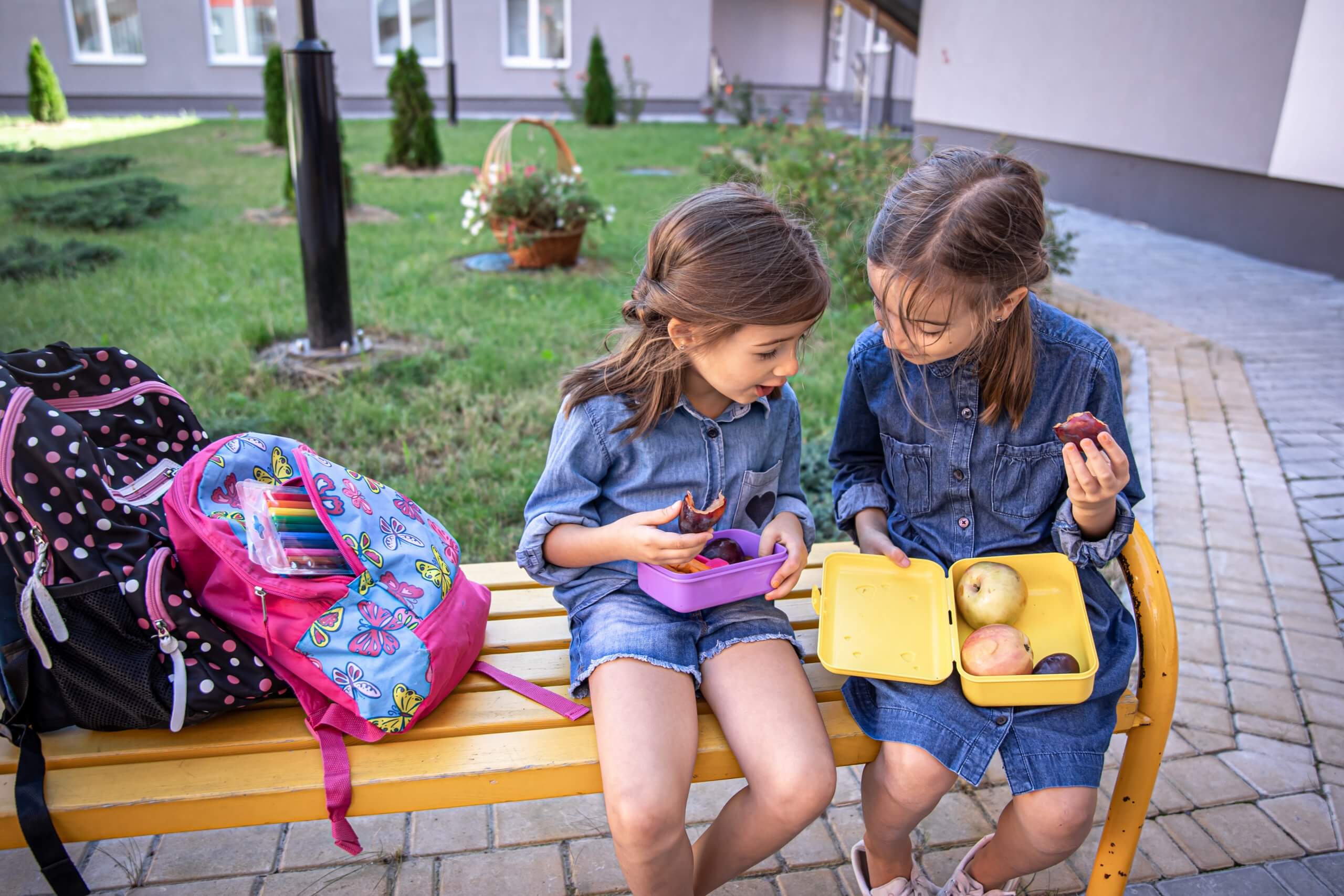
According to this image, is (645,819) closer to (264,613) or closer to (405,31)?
(264,613)

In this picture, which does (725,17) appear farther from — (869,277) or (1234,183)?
(869,277)

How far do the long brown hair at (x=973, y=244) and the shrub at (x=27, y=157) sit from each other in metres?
10.8

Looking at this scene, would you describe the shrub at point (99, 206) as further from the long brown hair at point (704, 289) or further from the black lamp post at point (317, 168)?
the long brown hair at point (704, 289)

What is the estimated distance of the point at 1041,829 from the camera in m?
1.69

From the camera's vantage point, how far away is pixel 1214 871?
206cm

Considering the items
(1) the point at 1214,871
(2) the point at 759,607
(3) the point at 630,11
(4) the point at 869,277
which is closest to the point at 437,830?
(2) the point at 759,607

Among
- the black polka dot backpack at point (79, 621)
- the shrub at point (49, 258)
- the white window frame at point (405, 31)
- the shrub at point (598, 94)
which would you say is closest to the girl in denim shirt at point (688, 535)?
the black polka dot backpack at point (79, 621)

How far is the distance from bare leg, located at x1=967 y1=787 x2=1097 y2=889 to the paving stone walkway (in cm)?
34

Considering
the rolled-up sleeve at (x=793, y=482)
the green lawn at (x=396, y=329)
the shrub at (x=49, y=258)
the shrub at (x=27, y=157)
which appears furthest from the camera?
the shrub at (x=27, y=157)

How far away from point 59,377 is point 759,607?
4.59 ft

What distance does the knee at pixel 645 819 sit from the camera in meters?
1.55

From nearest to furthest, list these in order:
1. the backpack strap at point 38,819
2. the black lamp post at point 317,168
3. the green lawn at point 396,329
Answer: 1. the backpack strap at point 38,819
2. the green lawn at point 396,329
3. the black lamp post at point 317,168

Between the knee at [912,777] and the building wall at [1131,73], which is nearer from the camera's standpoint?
the knee at [912,777]

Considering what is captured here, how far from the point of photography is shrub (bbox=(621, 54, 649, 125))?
→ 18.8 meters
